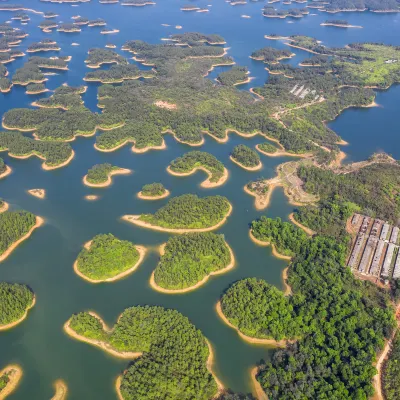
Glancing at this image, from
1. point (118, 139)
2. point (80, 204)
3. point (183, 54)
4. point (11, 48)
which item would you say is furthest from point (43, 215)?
point (11, 48)

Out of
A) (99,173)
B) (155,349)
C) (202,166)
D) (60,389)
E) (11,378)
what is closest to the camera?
(60,389)

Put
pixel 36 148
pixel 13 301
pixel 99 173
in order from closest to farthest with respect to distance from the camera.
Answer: pixel 13 301, pixel 99 173, pixel 36 148

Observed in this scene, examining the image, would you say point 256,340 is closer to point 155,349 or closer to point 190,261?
point 155,349

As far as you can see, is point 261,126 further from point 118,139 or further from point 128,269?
point 128,269

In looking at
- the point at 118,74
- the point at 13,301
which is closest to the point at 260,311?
the point at 13,301

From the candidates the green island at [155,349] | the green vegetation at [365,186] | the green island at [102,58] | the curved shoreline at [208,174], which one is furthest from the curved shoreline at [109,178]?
the green island at [102,58]

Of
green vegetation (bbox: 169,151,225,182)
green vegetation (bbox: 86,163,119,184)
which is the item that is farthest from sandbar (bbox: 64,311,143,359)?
green vegetation (bbox: 169,151,225,182)

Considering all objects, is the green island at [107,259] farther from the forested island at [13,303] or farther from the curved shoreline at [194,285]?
the forested island at [13,303]
